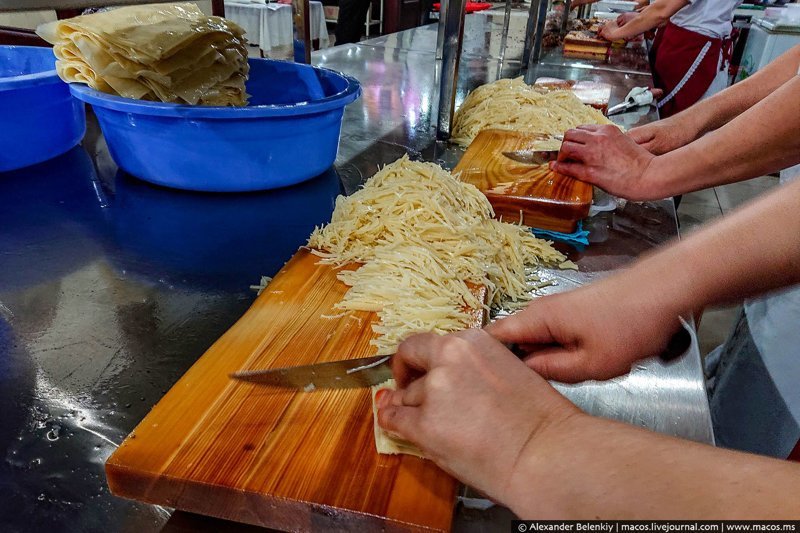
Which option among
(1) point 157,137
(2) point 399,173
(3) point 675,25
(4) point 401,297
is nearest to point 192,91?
(1) point 157,137

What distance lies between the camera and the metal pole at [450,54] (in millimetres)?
2568

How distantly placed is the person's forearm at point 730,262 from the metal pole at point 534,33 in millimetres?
4140

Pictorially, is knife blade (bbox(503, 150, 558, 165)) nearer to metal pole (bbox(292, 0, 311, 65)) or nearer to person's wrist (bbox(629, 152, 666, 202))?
person's wrist (bbox(629, 152, 666, 202))

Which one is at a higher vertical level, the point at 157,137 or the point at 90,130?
the point at 157,137

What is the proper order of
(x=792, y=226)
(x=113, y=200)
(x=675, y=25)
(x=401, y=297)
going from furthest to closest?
(x=675, y=25), (x=113, y=200), (x=401, y=297), (x=792, y=226)

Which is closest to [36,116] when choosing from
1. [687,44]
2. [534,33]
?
[534,33]

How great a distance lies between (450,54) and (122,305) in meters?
1.97

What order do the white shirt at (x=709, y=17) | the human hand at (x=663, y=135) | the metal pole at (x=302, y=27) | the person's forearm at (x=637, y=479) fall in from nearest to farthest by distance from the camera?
1. the person's forearm at (x=637, y=479)
2. the human hand at (x=663, y=135)
3. the metal pole at (x=302, y=27)
4. the white shirt at (x=709, y=17)

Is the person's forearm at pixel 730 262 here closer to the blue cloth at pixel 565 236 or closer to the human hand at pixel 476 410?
the human hand at pixel 476 410

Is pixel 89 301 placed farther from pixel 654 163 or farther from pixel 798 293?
pixel 798 293

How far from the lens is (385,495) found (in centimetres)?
87

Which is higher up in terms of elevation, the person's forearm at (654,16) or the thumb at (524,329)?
the person's forearm at (654,16)

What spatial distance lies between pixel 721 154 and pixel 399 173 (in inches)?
41.6

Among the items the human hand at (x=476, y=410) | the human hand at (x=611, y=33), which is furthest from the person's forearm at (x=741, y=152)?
the human hand at (x=611, y=33)
